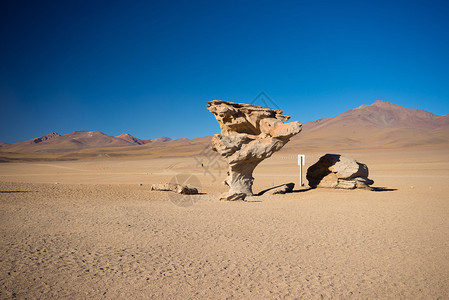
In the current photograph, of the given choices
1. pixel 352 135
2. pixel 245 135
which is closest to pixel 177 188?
pixel 245 135

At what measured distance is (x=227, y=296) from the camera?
4.25 metres

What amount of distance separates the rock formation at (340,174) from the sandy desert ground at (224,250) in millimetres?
3446

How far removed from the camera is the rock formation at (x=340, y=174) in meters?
14.5

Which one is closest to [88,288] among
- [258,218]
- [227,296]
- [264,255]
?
[227,296]

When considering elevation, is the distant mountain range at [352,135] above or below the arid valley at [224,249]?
above

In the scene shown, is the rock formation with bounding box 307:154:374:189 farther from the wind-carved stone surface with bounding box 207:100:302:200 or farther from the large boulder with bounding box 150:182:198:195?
the large boulder with bounding box 150:182:198:195

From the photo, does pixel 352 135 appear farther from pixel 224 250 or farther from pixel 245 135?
pixel 224 250

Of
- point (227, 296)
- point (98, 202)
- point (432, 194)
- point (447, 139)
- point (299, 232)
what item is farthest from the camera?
point (447, 139)

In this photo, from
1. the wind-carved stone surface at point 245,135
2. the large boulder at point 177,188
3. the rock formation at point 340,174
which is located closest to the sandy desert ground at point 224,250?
the large boulder at point 177,188

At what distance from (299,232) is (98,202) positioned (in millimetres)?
8354

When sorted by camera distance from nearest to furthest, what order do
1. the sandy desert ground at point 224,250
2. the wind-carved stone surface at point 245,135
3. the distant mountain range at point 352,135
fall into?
the sandy desert ground at point 224,250 → the wind-carved stone surface at point 245,135 → the distant mountain range at point 352,135

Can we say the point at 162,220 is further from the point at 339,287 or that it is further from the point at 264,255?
the point at 339,287

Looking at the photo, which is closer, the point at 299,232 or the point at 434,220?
the point at 299,232

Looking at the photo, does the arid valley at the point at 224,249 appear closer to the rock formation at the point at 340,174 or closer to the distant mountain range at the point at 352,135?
the rock formation at the point at 340,174
